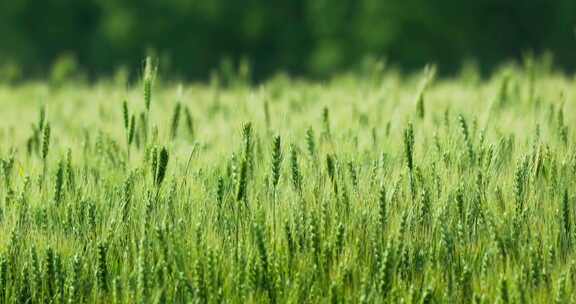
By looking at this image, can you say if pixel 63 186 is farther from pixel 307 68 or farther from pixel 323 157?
pixel 307 68

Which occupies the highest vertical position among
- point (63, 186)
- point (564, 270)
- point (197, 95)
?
point (197, 95)

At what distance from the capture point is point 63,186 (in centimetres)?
287

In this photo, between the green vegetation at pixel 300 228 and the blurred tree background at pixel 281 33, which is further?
the blurred tree background at pixel 281 33

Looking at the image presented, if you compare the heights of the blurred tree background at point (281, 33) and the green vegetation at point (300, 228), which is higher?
the blurred tree background at point (281, 33)

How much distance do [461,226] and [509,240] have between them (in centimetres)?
13

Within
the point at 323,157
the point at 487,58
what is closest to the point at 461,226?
the point at 323,157

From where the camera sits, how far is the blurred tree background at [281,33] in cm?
1761

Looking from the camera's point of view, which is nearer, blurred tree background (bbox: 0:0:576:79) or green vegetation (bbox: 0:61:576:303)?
green vegetation (bbox: 0:61:576:303)

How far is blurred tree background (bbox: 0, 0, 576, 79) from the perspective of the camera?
17.6 metres

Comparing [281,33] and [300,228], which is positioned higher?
[281,33]

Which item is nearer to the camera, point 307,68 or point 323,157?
point 323,157

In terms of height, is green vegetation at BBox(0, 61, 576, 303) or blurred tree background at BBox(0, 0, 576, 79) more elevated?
blurred tree background at BBox(0, 0, 576, 79)

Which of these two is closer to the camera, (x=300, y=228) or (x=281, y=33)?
(x=300, y=228)

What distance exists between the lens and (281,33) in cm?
2048
